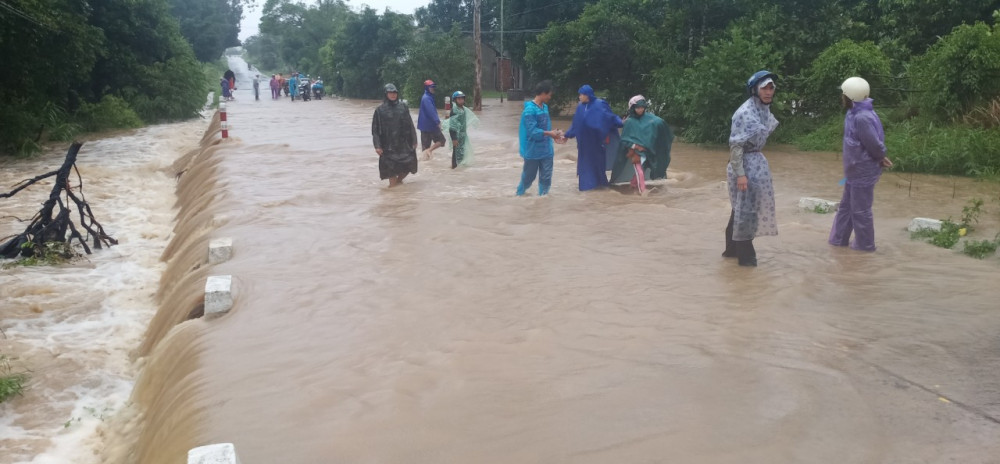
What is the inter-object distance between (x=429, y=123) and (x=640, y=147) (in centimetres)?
510

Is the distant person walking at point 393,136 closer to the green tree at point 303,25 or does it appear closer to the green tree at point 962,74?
the green tree at point 962,74

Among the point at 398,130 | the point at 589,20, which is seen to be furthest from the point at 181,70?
the point at 398,130

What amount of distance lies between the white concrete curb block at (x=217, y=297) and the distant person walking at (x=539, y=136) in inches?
190

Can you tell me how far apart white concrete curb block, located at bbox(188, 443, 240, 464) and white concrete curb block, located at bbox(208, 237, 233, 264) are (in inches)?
179

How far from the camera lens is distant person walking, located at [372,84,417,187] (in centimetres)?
1160

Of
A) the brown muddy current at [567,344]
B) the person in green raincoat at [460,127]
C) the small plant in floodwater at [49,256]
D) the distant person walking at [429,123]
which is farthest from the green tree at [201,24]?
the brown muddy current at [567,344]

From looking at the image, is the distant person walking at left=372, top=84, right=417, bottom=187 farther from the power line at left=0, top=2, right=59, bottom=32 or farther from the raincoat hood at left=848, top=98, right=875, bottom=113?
the power line at left=0, top=2, right=59, bottom=32

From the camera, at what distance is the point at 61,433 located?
5660mm

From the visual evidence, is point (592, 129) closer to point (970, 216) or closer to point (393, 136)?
point (393, 136)

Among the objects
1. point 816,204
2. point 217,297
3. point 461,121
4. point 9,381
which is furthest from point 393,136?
point 9,381

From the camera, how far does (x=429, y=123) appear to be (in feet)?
48.7

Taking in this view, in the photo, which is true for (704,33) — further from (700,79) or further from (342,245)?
(342,245)

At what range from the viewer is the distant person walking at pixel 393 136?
11.6 metres

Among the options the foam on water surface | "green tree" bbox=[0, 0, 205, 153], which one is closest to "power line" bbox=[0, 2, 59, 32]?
"green tree" bbox=[0, 0, 205, 153]
